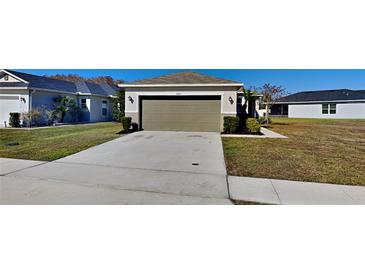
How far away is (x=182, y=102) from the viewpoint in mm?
15039

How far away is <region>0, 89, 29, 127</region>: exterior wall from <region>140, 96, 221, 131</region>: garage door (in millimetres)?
9682

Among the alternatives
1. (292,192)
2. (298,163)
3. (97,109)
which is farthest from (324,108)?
(292,192)

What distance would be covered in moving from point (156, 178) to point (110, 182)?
105 cm

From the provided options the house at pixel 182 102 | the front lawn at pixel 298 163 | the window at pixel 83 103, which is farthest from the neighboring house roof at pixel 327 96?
the window at pixel 83 103

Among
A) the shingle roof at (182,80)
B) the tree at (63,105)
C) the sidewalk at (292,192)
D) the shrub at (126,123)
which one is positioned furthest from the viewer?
the tree at (63,105)

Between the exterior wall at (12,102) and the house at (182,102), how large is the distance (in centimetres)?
872

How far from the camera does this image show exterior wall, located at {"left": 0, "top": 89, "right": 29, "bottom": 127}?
17.7 meters

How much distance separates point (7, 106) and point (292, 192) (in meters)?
21.1

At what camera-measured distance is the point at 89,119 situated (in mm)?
23016

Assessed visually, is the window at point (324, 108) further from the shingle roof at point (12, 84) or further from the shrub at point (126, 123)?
the shingle roof at point (12, 84)

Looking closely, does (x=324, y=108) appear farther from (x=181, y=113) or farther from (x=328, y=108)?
(x=181, y=113)

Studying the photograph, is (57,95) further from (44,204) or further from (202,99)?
(44,204)

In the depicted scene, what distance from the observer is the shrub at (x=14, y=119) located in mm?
17205
